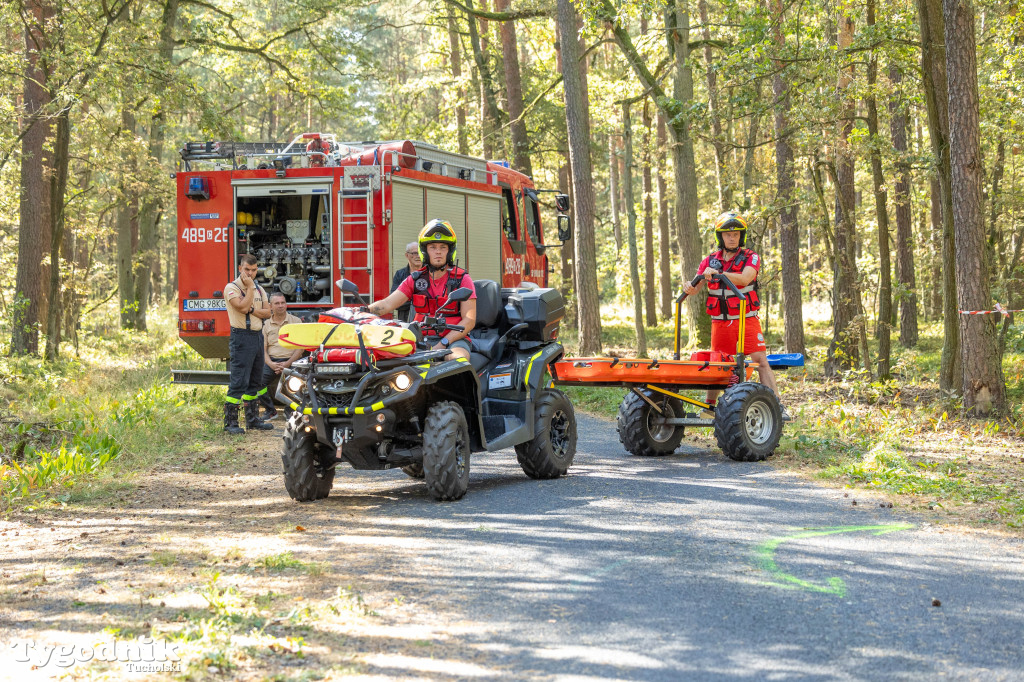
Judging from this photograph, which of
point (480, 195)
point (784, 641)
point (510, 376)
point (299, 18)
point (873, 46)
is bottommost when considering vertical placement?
point (784, 641)

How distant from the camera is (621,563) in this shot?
598 cm

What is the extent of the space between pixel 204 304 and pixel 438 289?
6.03 metres

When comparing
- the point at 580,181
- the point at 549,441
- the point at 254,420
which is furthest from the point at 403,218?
the point at 580,181

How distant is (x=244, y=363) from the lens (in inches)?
496

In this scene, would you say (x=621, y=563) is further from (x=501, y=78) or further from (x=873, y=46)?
(x=501, y=78)

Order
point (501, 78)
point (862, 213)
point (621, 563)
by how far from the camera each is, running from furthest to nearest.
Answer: point (862, 213)
point (501, 78)
point (621, 563)

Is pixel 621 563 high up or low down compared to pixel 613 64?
down

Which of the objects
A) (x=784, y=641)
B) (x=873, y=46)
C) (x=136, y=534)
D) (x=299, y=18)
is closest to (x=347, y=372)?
(x=136, y=534)

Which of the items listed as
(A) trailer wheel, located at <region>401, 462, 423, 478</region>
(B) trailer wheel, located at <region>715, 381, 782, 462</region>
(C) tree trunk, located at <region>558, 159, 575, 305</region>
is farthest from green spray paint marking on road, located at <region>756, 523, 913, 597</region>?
(C) tree trunk, located at <region>558, 159, 575, 305</region>

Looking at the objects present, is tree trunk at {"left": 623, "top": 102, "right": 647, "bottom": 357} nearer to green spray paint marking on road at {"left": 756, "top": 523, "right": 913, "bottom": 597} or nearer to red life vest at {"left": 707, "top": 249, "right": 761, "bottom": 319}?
red life vest at {"left": 707, "top": 249, "right": 761, "bottom": 319}

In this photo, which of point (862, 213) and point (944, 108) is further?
point (862, 213)

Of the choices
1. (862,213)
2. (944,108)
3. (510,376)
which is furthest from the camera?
(862,213)

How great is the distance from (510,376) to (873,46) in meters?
8.40

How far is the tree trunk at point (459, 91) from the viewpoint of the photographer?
100 ft
